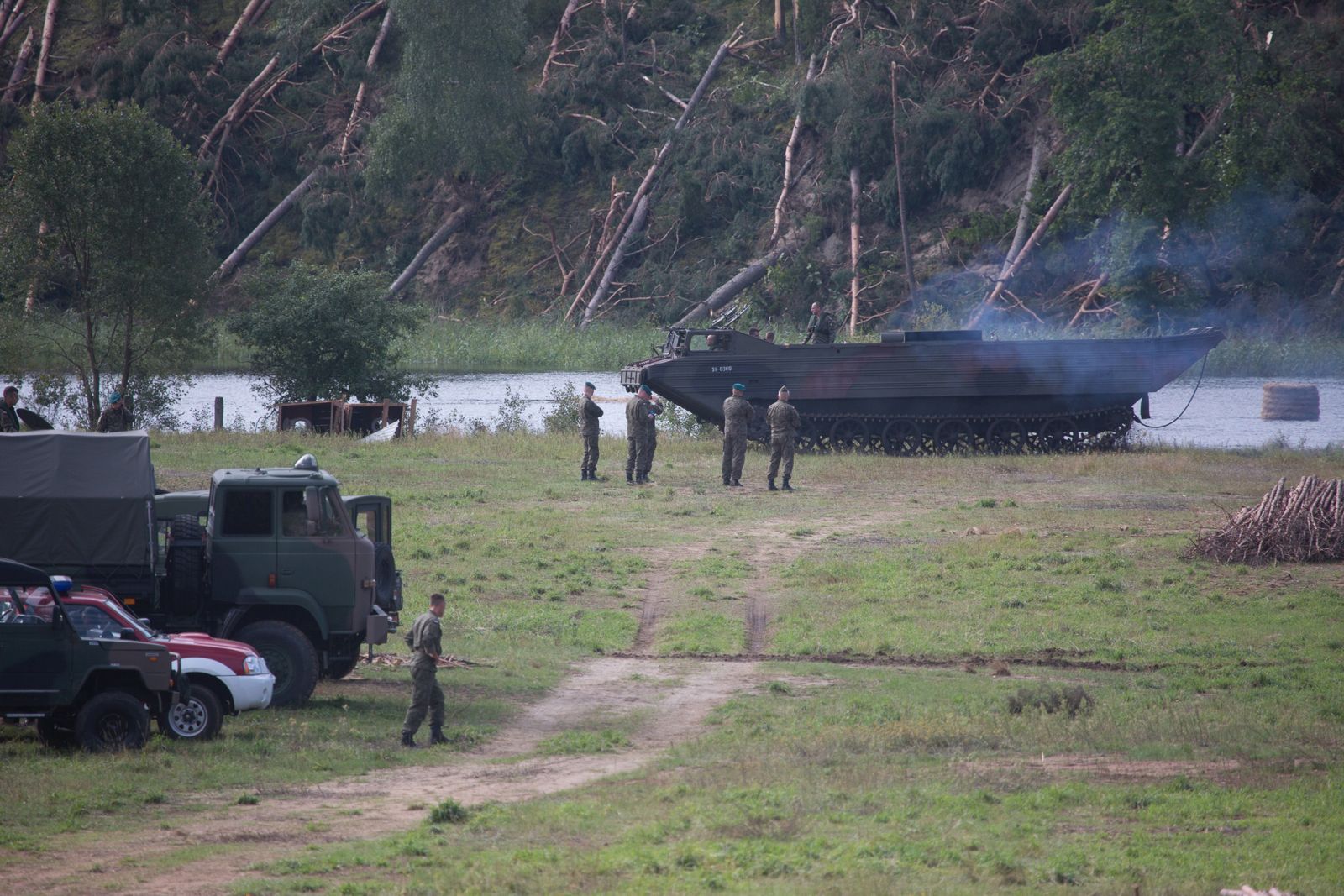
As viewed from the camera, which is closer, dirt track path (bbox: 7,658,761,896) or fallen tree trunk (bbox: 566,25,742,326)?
dirt track path (bbox: 7,658,761,896)

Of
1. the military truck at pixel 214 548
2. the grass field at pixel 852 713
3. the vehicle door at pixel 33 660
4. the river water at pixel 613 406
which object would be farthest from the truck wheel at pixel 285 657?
the river water at pixel 613 406

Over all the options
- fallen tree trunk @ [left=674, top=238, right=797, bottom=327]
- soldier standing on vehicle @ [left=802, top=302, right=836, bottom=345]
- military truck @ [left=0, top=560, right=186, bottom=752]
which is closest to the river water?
fallen tree trunk @ [left=674, top=238, right=797, bottom=327]

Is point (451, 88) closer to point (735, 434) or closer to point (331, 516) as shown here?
point (735, 434)

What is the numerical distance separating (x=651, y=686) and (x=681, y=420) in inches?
956

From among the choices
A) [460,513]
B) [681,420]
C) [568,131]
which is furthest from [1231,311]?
[460,513]

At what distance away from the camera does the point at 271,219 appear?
220ft

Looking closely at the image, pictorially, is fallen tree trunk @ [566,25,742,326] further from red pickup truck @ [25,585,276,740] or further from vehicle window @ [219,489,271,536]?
red pickup truck @ [25,585,276,740]

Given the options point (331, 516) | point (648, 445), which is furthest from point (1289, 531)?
point (331, 516)

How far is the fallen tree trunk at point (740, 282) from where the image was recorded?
57.1 m

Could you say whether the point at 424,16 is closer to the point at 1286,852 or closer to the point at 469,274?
the point at 469,274

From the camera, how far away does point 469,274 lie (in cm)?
6506

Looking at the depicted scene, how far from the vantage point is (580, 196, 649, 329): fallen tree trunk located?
60.6m

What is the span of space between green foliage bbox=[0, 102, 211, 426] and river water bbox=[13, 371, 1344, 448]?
153 inches

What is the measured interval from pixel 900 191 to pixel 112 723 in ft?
156
